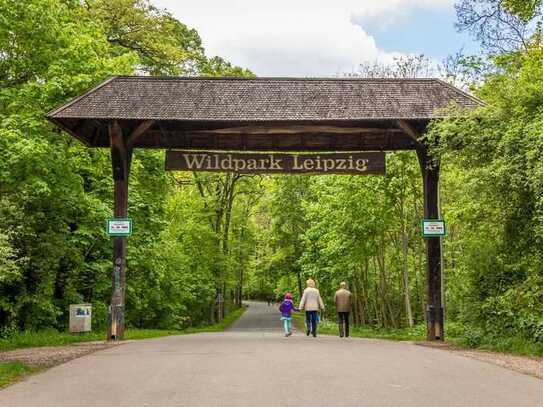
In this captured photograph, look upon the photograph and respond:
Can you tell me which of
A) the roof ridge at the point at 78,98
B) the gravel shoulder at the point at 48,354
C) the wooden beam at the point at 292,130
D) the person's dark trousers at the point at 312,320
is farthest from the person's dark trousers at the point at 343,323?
the roof ridge at the point at 78,98

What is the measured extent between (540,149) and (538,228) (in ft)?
5.10

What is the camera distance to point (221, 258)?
4022 centimetres

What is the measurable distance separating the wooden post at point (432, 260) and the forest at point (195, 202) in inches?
24.1

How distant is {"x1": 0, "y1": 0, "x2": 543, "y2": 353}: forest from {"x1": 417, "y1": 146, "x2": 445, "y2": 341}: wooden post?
0.61 m

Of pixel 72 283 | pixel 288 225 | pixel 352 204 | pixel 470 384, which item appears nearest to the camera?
pixel 470 384

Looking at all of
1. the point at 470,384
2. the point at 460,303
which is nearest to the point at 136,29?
the point at 460,303

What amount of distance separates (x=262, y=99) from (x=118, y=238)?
5.42 metres

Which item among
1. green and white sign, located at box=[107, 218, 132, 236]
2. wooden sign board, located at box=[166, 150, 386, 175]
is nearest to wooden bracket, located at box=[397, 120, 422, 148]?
wooden sign board, located at box=[166, 150, 386, 175]

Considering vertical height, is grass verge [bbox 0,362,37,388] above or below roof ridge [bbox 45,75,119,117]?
below

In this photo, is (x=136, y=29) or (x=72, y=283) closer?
(x=72, y=283)

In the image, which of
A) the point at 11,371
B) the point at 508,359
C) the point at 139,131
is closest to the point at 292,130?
the point at 139,131

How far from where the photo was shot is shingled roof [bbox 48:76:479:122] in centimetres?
1686

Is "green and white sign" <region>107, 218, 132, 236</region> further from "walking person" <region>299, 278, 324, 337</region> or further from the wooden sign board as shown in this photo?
"walking person" <region>299, 278, 324, 337</region>

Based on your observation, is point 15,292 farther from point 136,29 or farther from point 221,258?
point 221,258
